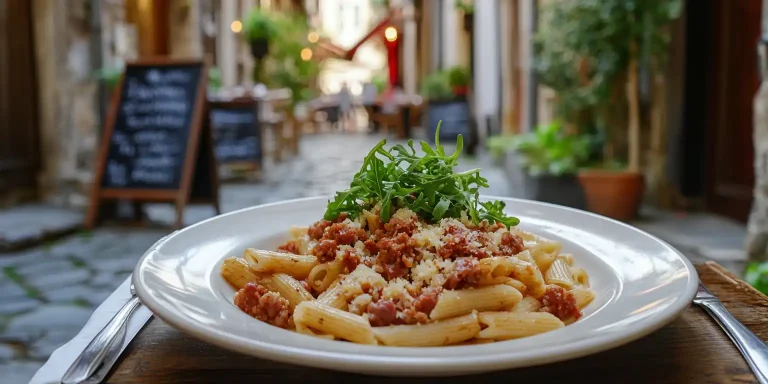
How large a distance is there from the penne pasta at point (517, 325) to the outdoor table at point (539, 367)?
0.08 m

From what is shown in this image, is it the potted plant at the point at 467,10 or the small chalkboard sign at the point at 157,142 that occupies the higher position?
the potted plant at the point at 467,10

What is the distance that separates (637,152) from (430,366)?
4.00 m

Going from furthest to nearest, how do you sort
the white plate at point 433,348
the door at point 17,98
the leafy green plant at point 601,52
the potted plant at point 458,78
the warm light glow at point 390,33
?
the warm light glow at point 390,33 < the potted plant at point 458,78 < the door at point 17,98 < the leafy green plant at point 601,52 < the white plate at point 433,348

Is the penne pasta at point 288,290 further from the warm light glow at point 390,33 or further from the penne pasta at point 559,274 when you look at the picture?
the warm light glow at point 390,33

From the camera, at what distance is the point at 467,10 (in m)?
10.7

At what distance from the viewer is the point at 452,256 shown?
1.00 metres

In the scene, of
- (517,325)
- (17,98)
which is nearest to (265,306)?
(517,325)

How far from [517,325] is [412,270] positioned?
0.57 ft

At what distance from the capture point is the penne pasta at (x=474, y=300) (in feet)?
2.96

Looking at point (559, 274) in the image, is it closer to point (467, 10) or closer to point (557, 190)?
point (557, 190)

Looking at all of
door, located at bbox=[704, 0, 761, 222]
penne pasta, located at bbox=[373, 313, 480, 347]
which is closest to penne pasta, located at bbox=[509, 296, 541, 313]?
penne pasta, located at bbox=[373, 313, 480, 347]

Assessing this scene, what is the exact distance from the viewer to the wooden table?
2.51ft

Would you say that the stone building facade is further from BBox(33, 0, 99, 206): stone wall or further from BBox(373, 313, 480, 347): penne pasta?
BBox(373, 313, 480, 347): penne pasta

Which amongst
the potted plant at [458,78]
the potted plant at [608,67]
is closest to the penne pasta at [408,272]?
the potted plant at [608,67]
